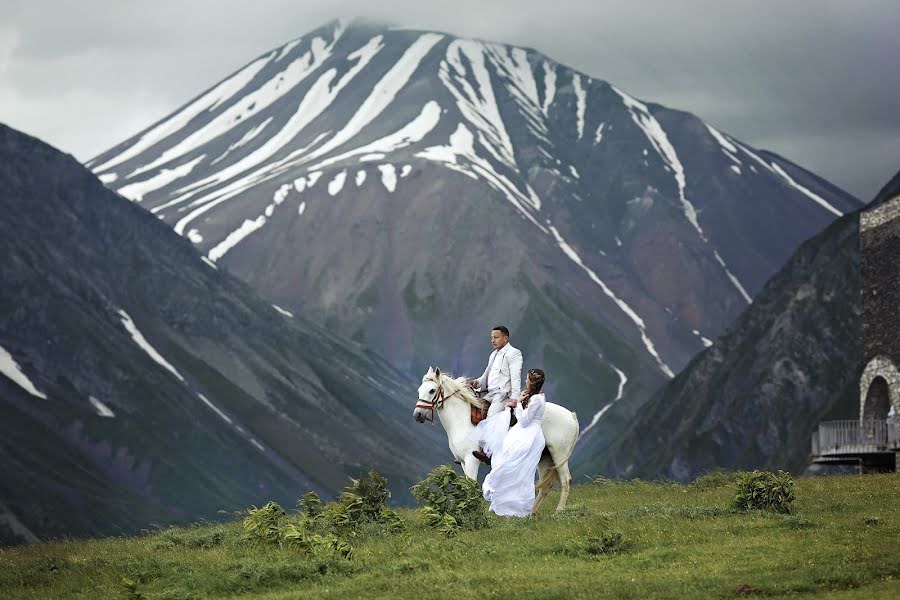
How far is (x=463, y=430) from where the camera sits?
30719 millimetres

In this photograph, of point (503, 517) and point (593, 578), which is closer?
point (593, 578)

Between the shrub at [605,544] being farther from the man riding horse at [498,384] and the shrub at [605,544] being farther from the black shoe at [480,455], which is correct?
the black shoe at [480,455]

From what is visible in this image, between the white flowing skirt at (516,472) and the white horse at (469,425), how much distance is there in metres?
0.43

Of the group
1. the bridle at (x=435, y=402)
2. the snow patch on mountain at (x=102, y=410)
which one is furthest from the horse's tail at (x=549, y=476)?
the snow patch on mountain at (x=102, y=410)

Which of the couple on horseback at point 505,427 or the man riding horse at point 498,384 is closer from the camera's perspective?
the couple on horseback at point 505,427

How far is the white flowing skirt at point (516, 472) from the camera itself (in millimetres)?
29141

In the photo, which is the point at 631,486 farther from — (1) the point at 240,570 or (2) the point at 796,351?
(2) the point at 796,351

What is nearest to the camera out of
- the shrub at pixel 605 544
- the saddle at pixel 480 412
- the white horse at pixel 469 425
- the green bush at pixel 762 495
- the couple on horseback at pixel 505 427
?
the shrub at pixel 605 544

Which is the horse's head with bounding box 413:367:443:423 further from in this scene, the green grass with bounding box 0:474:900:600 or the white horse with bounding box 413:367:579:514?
the green grass with bounding box 0:474:900:600

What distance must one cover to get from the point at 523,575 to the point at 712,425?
586 feet

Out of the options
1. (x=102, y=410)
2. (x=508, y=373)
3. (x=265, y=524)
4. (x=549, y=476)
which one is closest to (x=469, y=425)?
(x=508, y=373)

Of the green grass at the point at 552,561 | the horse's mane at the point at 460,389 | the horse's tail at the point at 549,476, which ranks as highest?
the horse's mane at the point at 460,389

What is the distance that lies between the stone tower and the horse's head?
45.4m

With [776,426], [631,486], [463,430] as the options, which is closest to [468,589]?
[463,430]
